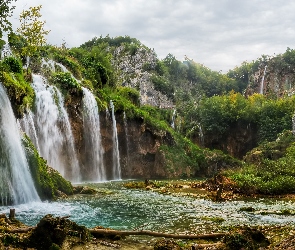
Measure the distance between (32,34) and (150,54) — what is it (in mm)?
51792

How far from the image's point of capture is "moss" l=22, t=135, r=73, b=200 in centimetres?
1573

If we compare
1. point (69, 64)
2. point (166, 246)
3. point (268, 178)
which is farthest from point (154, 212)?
point (69, 64)

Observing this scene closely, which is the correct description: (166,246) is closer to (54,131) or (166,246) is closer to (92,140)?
(54,131)

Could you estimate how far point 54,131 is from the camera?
2800 cm

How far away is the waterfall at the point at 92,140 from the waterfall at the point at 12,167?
49.9 feet

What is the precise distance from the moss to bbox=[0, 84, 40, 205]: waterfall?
266 mm

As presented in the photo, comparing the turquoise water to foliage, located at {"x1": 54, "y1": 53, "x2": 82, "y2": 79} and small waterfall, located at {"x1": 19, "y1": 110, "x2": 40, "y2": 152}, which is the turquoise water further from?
foliage, located at {"x1": 54, "y1": 53, "x2": 82, "y2": 79}

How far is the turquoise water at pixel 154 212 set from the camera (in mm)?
10930

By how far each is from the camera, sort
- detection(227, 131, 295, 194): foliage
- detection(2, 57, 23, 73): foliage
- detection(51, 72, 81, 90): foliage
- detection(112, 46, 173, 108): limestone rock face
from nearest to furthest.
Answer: detection(227, 131, 295, 194): foliage, detection(2, 57, 23, 73): foliage, detection(51, 72, 81, 90): foliage, detection(112, 46, 173, 108): limestone rock face

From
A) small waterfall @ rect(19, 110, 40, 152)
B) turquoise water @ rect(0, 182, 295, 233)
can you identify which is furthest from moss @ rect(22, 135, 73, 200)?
small waterfall @ rect(19, 110, 40, 152)

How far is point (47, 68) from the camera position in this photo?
107 ft

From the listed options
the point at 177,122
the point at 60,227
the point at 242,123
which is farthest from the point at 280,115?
the point at 60,227

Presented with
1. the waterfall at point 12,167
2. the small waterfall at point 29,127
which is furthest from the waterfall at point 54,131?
the waterfall at point 12,167

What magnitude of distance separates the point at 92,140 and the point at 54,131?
4936mm
